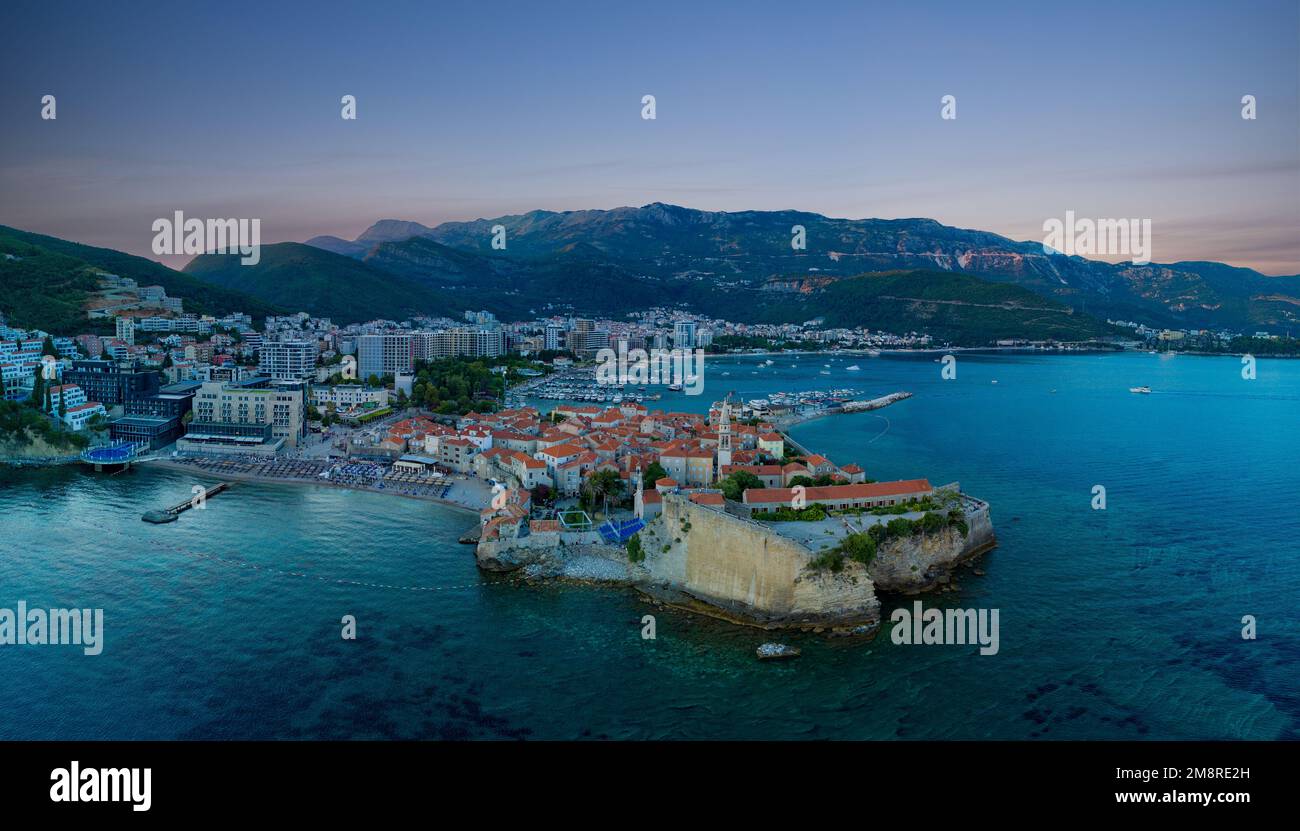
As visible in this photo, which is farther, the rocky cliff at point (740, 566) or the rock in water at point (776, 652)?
the rocky cliff at point (740, 566)

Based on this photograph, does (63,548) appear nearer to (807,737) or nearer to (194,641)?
(194,641)

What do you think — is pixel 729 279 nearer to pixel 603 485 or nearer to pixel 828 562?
pixel 603 485

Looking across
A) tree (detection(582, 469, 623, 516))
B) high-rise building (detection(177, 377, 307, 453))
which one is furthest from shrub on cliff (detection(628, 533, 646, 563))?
high-rise building (detection(177, 377, 307, 453))

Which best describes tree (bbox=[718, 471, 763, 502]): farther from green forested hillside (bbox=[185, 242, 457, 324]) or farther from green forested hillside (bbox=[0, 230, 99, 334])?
green forested hillside (bbox=[185, 242, 457, 324])

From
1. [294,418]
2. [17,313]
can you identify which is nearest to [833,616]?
[294,418]

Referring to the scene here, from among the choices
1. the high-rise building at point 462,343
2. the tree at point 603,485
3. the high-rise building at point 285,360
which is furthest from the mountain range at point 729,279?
the tree at point 603,485

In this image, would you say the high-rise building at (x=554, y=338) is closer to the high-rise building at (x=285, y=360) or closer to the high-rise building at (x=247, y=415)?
the high-rise building at (x=285, y=360)
